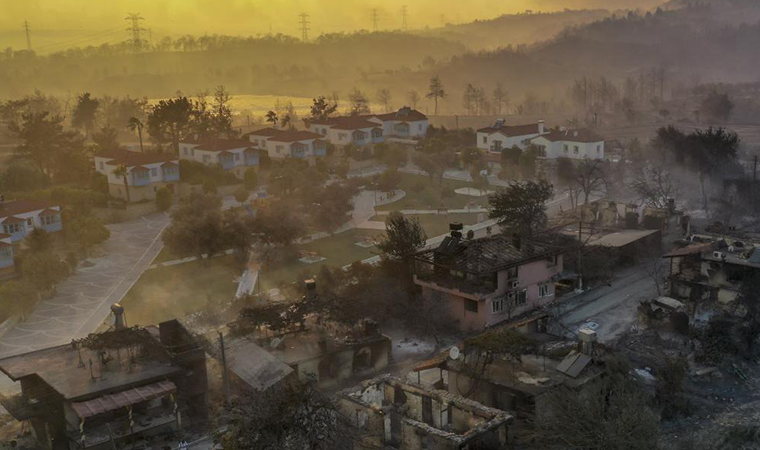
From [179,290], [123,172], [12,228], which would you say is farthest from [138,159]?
[179,290]

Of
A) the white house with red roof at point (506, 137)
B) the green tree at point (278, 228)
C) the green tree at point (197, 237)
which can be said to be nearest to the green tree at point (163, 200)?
the green tree at point (197, 237)

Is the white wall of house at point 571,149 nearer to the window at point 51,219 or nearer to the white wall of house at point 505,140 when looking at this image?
the white wall of house at point 505,140

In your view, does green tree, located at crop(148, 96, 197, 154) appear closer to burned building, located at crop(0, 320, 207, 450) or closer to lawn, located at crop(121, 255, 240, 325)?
lawn, located at crop(121, 255, 240, 325)

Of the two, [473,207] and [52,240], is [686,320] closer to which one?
[473,207]

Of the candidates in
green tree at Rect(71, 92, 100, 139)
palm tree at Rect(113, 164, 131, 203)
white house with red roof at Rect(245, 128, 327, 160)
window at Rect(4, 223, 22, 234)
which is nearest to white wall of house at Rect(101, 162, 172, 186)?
palm tree at Rect(113, 164, 131, 203)

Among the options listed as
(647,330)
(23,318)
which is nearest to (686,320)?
(647,330)
